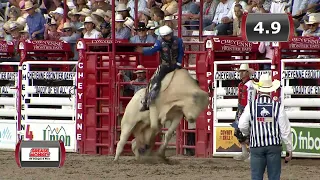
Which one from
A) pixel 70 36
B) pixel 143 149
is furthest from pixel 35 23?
pixel 143 149

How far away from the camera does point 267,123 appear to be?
9.66 m

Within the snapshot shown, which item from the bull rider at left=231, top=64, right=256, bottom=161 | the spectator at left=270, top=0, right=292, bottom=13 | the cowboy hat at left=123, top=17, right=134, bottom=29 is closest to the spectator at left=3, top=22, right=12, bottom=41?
the cowboy hat at left=123, top=17, right=134, bottom=29

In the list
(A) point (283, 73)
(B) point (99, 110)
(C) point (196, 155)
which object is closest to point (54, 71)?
(B) point (99, 110)

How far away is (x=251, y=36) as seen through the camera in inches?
515

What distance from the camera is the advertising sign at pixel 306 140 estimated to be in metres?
14.4

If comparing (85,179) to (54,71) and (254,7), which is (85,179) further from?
(254,7)

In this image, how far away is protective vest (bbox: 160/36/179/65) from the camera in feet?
46.4

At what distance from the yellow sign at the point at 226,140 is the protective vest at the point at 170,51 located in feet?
6.06

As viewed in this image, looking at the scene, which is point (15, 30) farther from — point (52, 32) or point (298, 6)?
point (298, 6)

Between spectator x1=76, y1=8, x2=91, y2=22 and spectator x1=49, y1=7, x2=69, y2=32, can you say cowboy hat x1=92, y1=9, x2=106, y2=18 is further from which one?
spectator x1=49, y1=7, x2=69, y2=32

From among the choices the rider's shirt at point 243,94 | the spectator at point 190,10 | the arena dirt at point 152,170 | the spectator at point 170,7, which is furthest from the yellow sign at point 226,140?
the spectator at point 170,7

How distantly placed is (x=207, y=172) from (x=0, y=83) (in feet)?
20.8

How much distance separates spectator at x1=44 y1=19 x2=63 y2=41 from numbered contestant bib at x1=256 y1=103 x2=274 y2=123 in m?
10.1

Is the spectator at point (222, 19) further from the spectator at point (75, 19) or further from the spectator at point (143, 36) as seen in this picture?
the spectator at point (75, 19)
